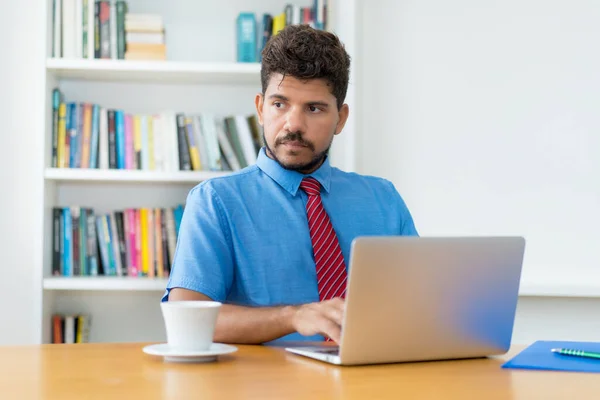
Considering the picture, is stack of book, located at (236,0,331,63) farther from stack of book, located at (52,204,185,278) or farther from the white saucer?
the white saucer

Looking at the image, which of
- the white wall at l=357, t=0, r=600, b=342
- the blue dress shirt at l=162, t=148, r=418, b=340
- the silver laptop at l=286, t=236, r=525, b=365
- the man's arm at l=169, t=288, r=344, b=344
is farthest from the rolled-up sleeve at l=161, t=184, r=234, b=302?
the white wall at l=357, t=0, r=600, b=342

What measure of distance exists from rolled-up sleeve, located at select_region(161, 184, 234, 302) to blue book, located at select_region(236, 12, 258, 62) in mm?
1351

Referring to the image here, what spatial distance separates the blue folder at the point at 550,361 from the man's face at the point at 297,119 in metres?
0.71

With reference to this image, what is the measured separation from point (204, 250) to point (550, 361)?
79 centimetres

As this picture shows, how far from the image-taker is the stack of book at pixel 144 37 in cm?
312

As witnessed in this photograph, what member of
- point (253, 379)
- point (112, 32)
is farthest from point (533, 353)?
point (112, 32)

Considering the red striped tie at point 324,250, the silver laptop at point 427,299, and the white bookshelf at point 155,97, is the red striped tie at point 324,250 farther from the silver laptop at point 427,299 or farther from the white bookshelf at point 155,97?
the white bookshelf at point 155,97

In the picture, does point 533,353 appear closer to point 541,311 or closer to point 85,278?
point 541,311

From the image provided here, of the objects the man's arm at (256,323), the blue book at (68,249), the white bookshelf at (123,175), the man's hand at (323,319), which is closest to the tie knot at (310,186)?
the man's arm at (256,323)

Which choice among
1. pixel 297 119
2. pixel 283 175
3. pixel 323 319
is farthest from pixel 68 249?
pixel 323 319

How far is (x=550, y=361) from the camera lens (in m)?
1.29

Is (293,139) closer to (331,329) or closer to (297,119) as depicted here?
(297,119)

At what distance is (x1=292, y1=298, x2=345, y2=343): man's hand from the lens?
4.19 feet

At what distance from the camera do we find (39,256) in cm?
303
